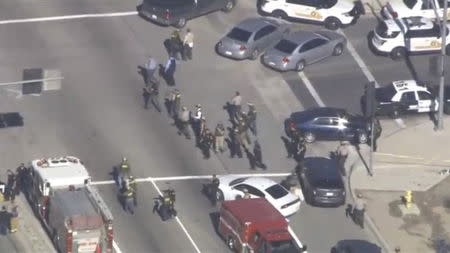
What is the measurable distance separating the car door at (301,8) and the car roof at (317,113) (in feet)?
34.1

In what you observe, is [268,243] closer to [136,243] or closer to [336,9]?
[136,243]

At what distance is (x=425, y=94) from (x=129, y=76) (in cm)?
1370

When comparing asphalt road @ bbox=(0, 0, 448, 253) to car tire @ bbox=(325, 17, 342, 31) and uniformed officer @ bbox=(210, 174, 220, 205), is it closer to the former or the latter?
uniformed officer @ bbox=(210, 174, 220, 205)

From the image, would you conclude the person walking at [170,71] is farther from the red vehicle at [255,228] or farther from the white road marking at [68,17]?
the red vehicle at [255,228]

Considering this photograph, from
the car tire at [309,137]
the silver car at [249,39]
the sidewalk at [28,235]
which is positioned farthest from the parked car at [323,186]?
the silver car at [249,39]

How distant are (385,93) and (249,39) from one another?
7455mm

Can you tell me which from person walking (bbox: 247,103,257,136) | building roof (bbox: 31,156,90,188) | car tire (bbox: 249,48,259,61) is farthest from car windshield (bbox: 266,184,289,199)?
car tire (bbox: 249,48,259,61)

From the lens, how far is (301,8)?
94562 millimetres

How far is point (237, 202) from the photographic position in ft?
250

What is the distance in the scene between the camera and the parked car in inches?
3120

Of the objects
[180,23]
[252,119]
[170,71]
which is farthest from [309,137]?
[180,23]

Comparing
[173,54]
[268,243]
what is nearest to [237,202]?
[268,243]

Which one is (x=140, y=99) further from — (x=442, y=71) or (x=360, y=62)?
(x=442, y=71)

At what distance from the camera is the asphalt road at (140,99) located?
78.3m
